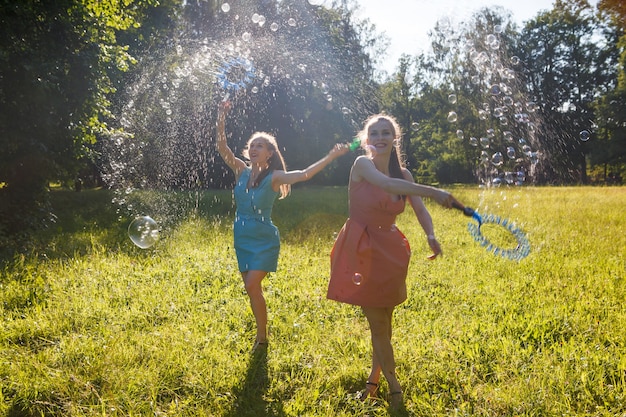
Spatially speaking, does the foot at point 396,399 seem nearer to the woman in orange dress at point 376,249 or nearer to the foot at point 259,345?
the woman in orange dress at point 376,249

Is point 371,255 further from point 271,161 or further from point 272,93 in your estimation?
point 272,93

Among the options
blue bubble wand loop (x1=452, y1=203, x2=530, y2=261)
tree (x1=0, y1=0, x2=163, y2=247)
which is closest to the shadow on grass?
blue bubble wand loop (x1=452, y1=203, x2=530, y2=261)

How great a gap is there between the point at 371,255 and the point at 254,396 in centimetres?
158

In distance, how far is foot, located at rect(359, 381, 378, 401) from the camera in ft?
14.2

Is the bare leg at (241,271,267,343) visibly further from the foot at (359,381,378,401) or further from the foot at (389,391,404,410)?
the foot at (389,391,404,410)

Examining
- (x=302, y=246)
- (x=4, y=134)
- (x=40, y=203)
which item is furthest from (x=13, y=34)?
(x=302, y=246)

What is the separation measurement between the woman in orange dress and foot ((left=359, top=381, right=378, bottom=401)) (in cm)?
21

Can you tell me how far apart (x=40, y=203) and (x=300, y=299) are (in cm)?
813

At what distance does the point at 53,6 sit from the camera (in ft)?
37.6

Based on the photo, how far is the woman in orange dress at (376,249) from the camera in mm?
3959

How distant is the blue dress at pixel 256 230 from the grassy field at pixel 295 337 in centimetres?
89

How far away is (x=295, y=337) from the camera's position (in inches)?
221

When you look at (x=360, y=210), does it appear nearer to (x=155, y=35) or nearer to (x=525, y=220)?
(x=525, y=220)

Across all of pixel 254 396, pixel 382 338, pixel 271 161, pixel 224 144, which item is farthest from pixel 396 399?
pixel 224 144
